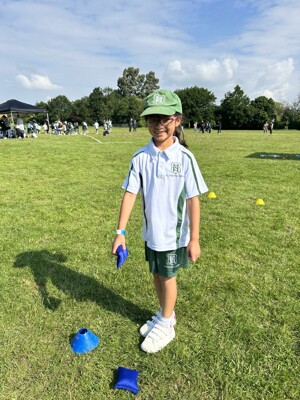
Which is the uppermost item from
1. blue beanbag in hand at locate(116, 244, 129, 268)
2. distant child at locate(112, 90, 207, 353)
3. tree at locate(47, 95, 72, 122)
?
tree at locate(47, 95, 72, 122)

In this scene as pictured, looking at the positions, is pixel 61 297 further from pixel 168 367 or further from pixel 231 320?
pixel 231 320

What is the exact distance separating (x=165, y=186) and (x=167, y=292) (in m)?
0.97

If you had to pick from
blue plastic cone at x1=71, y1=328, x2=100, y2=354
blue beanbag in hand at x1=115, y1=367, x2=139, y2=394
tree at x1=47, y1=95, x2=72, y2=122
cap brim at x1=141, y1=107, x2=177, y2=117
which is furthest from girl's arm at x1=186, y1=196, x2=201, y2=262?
tree at x1=47, y1=95, x2=72, y2=122

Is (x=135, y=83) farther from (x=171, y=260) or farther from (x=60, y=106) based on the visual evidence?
(x=171, y=260)

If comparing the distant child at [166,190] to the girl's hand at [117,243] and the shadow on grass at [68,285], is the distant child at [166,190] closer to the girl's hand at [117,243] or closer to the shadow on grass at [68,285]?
the girl's hand at [117,243]

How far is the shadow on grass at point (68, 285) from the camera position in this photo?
3.15 m

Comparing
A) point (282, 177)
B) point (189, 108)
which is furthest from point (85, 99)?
point (282, 177)

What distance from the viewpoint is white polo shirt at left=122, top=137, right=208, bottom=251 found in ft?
7.62

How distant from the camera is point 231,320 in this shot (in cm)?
295

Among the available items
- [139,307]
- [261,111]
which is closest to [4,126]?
[139,307]

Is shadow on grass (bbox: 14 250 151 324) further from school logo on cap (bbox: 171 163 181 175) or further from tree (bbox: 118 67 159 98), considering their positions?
tree (bbox: 118 67 159 98)

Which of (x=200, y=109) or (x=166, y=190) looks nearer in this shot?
(x=166, y=190)

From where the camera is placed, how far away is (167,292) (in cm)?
266

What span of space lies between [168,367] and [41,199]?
548 centimetres
